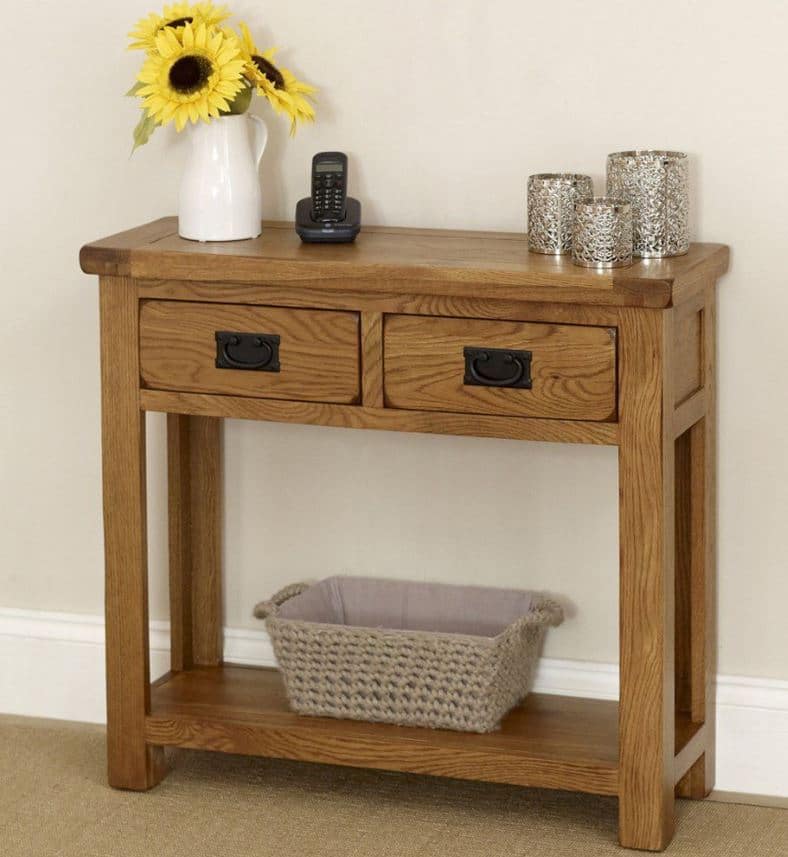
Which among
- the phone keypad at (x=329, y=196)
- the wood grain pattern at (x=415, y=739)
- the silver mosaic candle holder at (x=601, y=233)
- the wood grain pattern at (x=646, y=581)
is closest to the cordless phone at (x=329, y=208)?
the phone keypad at (x=329, y=196)

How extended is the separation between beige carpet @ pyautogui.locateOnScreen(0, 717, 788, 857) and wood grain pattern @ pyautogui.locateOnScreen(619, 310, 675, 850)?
10 cm

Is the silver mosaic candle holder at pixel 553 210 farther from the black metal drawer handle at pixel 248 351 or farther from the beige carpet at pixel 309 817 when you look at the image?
the beige carpet at pixel 309 817

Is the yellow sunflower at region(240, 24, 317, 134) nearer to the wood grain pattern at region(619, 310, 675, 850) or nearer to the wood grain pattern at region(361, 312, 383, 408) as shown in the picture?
the wood grain pattern at region(361, 312, 383, 408)

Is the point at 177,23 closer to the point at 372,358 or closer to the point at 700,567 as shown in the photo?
the point at 372,358

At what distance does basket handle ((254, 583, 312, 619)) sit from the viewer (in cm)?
251

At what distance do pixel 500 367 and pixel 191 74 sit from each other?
61 cm

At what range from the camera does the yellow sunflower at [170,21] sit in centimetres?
236

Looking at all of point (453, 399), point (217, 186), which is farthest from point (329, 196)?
point (453, 399)

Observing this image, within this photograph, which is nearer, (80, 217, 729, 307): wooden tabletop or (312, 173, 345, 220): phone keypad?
(80, 217, 729, 307): wooden tabletop

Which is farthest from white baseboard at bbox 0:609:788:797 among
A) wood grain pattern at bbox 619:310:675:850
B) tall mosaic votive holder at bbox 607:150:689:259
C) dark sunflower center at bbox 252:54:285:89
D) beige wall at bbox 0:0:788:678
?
dark sunflower center at bbox 252:54:285:89

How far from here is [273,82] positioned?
2410 mm

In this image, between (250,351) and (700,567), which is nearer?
(250,351)

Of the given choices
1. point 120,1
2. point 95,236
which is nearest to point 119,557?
point 95,236

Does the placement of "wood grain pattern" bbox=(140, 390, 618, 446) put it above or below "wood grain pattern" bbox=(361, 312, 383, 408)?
below
